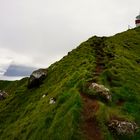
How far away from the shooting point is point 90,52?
8919cm

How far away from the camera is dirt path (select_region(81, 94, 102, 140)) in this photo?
42.3 m

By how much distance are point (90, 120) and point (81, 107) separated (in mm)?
2931

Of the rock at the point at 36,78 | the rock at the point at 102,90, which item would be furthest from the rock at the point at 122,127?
the rock at the point at 36,78

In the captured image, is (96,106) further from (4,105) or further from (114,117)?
(4,105)

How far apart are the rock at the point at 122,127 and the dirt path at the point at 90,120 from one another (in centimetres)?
201

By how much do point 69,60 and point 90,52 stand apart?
552 cm

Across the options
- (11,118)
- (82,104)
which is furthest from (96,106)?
(11,118)

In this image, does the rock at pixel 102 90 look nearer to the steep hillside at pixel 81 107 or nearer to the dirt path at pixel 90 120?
the steep hillside at pixel 81 107

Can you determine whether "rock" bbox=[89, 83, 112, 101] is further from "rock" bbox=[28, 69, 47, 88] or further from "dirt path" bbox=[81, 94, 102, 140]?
"rock" bbox=[28, 69, 47, 88]

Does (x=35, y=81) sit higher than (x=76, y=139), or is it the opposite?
(x=35, y=81)

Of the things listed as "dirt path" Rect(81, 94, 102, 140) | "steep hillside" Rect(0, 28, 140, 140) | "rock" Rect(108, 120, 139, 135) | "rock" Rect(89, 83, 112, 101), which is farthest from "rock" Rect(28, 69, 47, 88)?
"rock" Rect(108, 120, 139, 135)

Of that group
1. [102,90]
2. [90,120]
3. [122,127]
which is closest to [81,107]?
[90,120]

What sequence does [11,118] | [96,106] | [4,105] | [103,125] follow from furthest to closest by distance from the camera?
[4,105], [11,118], [96,106], [103,125]

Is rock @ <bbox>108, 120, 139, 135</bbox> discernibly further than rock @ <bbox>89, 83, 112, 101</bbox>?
No
